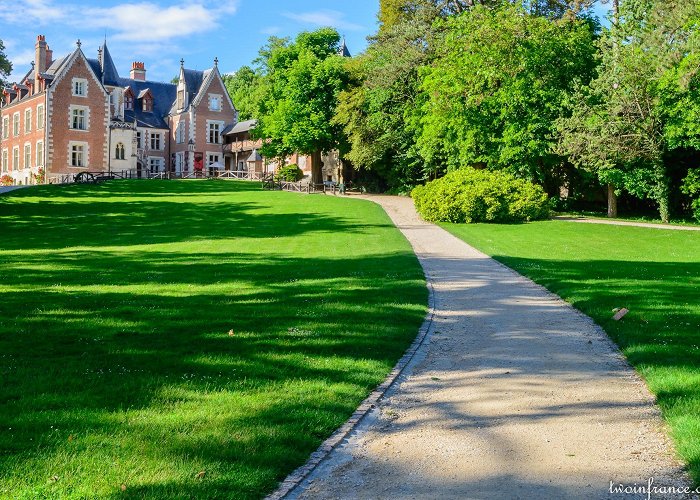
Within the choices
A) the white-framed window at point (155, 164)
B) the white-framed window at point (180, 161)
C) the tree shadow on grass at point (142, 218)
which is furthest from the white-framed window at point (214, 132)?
the tree shadow on grass at point (142, 218)

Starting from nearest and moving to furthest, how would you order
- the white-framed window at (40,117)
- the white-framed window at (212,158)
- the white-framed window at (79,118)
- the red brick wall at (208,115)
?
the white-framed window at (40,117) < the white-framed window at (79,118) < the red brick wall at (208,115) < the white-framed window at (212,158)

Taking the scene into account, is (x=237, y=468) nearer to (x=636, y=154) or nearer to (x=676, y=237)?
(x=676, y=237)

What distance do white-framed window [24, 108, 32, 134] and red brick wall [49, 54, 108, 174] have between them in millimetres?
5288

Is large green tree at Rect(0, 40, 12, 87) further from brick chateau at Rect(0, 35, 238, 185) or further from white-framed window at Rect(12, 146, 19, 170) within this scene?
white-framed window at Rect(12, 146, 19, 170)

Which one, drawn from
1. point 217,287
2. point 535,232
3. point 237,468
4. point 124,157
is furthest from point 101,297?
point 124,157

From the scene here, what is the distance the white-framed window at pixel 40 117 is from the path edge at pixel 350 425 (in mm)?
63212

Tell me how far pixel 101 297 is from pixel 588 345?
7.88 m

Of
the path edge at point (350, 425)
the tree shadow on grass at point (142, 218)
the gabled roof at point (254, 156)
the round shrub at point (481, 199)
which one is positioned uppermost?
the gabled roof at point (254, 156)

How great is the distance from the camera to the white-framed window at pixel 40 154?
63469mm

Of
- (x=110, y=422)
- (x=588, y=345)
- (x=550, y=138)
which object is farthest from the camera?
(x=550, y=138)

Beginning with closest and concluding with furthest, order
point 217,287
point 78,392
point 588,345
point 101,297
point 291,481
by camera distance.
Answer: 1. point 291,481
2. point 78,392
3. point 588,345
4. point 101,297
5. point 217,287

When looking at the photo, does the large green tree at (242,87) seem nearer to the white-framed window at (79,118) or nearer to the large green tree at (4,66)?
the white-framed window at (79,118)

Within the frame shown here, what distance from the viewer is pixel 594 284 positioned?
13.6 meters

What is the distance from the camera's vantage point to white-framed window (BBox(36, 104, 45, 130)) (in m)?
63.3
